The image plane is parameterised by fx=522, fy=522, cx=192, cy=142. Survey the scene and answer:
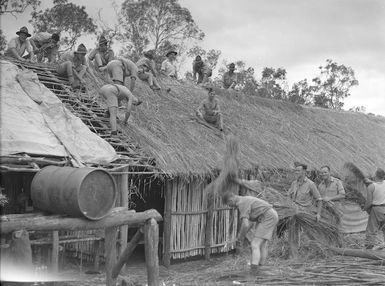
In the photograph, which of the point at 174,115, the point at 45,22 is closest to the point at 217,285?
the point at 174,115

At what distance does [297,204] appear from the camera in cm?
918

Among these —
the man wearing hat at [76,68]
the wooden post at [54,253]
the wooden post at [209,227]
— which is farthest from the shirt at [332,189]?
A: the man wearing hat at [76,68]

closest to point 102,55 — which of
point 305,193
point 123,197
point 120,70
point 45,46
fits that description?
point 45,46

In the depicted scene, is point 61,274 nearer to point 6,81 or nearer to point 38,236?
point 38,236

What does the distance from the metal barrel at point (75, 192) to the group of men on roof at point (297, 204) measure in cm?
229

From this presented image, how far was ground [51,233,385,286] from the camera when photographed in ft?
23.2

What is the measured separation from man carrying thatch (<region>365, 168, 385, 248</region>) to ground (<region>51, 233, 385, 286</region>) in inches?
14.0

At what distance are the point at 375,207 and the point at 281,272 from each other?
311cm

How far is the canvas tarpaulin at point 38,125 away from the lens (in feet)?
24.1

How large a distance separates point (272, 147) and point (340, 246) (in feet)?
10.3

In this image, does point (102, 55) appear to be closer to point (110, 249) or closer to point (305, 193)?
point (305, 193)

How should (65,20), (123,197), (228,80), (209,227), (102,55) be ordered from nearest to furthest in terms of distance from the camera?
1. (123,197)
2. (209,227)
3. (102,55)
4. (228,80)
5. (65,20)

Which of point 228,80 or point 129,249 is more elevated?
point 228,80

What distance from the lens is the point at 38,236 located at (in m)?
7.99
